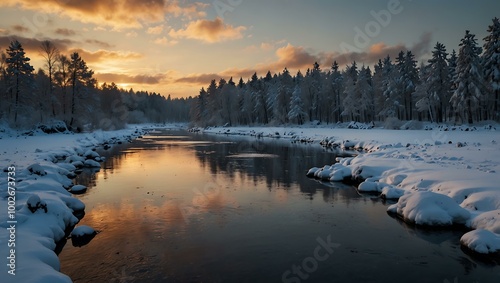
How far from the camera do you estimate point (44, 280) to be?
6992 millimetres

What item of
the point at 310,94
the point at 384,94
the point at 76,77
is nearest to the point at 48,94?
the point at 76,77

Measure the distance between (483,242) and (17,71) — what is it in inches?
2499

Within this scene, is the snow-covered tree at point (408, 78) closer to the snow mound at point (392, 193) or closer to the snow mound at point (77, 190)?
the snow mound at point (392, 193)

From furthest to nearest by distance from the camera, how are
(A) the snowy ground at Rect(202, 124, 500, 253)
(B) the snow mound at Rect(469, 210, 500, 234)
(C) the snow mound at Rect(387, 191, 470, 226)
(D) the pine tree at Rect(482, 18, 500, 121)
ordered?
(D) the pine tree at Rect(482, 18, 500, 121), (C) the snow mound at Rect(387, 191, 470, 226), (A) the snowy ground at Rect(202, 124, 500, 253), (B) the snow mound at Rect(469, 210, 500, 234)

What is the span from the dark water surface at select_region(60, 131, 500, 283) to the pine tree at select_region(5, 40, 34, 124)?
44584mm

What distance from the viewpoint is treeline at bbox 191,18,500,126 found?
4972 centimetres

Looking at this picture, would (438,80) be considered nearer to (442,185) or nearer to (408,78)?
(408,78)

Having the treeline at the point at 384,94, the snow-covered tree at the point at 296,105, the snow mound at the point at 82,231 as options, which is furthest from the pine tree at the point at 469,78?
the snow mound at the point at 82,231

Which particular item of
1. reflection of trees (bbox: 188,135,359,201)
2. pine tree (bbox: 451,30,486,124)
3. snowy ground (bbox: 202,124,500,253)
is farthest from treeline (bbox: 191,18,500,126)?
reflection of trees (bbox: 188,135,359,201)

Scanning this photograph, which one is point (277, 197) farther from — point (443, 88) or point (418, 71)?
point (418, 71)

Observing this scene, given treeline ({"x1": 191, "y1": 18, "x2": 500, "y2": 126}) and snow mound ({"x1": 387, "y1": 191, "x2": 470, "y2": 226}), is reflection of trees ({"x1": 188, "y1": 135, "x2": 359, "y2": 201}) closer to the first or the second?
snow mound ({"x1": 387, "y1": 191, "x2": 470, "y2": 226})

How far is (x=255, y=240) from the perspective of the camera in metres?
11.0

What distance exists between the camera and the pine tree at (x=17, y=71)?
52.2 metres

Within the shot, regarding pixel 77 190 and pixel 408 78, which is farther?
pixel 408 78
